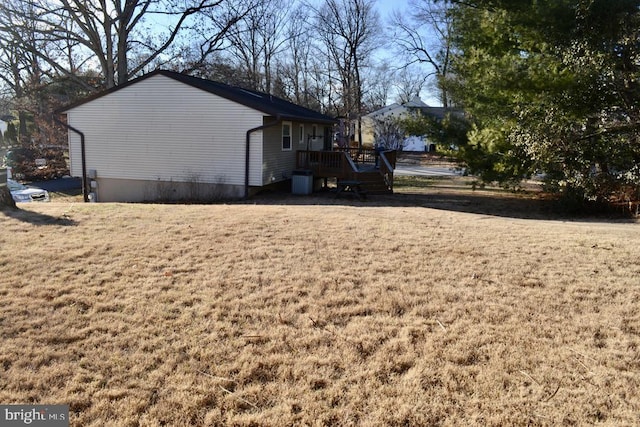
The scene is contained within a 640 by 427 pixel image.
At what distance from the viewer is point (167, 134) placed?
1644 centimetres

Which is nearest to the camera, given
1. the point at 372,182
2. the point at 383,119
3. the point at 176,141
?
the point at 176,141

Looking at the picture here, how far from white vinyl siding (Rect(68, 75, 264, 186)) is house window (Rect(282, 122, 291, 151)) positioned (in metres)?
2.19

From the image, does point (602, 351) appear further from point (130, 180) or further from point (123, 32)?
point (123, 32)

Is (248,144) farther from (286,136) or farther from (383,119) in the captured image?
(383,119)

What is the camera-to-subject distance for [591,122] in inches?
454

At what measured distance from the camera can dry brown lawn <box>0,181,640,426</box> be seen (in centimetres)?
308

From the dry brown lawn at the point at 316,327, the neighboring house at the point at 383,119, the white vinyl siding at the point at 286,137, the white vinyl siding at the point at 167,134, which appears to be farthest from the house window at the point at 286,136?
the neighboring house at the point at 383,119

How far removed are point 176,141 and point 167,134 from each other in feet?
1.42

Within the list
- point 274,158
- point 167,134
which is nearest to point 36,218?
point 167,134

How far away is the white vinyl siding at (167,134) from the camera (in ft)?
51.4

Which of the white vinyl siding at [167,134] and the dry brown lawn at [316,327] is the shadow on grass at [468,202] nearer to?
the white vinyl siding at [167,134]

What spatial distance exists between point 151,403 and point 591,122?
1225 cm

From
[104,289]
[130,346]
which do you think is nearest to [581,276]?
[130,346]

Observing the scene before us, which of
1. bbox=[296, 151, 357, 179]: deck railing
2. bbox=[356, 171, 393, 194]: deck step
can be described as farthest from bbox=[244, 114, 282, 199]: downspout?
bbox=[356, 171, 393, 194]: deck step
